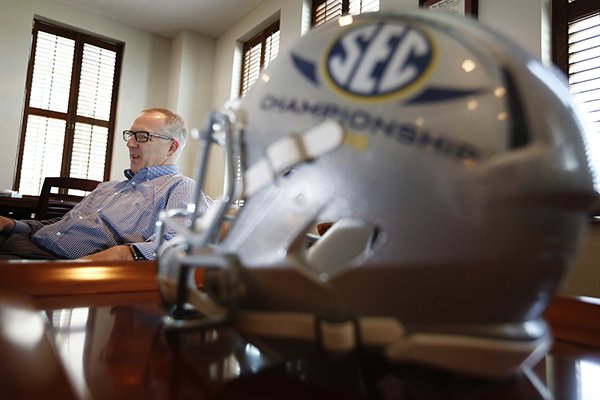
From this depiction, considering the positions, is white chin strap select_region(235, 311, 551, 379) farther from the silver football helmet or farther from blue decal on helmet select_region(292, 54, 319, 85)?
blue decal on helmet select_region(292, 54, 319, 85)

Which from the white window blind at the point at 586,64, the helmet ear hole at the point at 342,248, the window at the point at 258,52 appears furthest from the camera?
the window at the point at 258,52

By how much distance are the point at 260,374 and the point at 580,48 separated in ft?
6.05

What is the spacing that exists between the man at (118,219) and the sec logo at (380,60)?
0.83 m

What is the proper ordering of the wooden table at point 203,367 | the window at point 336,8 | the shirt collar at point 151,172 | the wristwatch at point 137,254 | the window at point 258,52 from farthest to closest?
the window at point 258,52 → the window at point 336,8 → the shirt collar at point 151,172 → the wristwatch at point 137,254 → the wooden table at point 203,367

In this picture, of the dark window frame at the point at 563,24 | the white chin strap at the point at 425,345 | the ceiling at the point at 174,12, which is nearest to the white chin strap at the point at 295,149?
the white chin strap at the point at 425,345

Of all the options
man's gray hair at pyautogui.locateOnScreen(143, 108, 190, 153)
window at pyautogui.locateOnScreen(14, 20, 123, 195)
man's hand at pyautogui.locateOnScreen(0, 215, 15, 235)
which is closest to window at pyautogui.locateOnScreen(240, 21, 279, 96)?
window at pyautogui.locateOnScreen(14, 20, 123, 195)

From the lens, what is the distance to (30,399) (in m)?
0.23

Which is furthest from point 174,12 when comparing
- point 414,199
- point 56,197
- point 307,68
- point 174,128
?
point 414,199

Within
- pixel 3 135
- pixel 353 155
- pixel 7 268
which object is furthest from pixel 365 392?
pixel 3 135

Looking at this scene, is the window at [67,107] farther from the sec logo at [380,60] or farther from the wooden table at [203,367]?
the sec logo at [380,60]

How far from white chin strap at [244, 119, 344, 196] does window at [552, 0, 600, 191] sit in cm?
159

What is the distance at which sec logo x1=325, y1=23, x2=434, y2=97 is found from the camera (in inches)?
11.7

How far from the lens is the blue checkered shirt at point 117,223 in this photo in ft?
3.92

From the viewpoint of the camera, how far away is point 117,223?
48.4 inches
